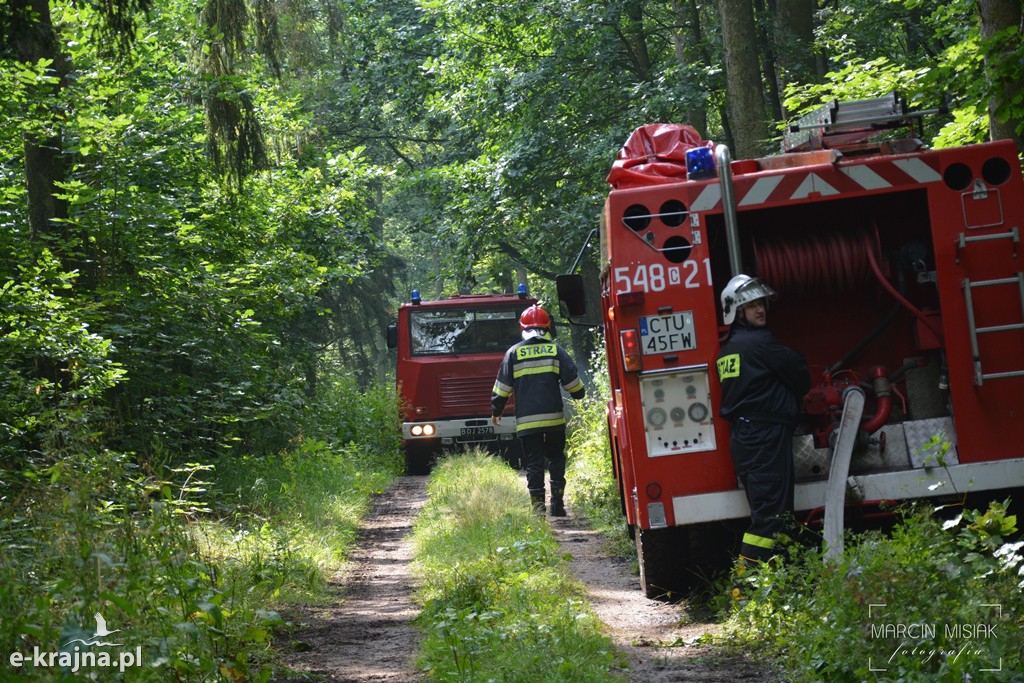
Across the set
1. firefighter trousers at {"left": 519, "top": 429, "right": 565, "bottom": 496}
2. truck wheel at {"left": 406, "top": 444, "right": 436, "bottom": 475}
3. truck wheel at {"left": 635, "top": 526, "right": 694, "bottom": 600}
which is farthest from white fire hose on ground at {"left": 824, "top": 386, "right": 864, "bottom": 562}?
truck wheel at {"left": 406, "top": 444, "right": 436, "bottom": 475}

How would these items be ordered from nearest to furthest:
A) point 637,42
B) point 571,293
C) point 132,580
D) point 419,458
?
point 132,580 < point 571,293 < point 419,458 < point 637,42

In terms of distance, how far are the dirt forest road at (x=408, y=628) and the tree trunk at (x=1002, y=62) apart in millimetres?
4103

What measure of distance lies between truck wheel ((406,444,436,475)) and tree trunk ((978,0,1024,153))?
→ 1202cm

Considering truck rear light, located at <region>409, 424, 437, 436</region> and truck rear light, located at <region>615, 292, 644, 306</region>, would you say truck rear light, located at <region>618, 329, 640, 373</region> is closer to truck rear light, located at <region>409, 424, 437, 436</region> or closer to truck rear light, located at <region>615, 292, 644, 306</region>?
truck rear light, located at <region>615, 292, 644, 306</region>

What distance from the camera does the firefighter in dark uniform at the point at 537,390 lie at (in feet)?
38.1

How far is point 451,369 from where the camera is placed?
18.5m

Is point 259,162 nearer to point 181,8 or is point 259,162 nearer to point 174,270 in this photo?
point 174,270

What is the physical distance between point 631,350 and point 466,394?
38.8 feet

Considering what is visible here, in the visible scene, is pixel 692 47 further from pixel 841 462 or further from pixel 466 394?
pixel 841 462

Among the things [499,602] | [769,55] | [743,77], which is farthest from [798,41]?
→ [499,602]

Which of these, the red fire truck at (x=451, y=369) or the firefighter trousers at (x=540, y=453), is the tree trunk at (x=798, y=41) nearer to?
the red fire truck at (x=451, y=369)

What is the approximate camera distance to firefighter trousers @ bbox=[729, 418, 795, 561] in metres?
6.55

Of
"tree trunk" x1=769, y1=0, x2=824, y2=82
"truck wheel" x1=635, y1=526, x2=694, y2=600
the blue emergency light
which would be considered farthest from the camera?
"tree trunk" x1=769, y1=0, x2=824, y2=82

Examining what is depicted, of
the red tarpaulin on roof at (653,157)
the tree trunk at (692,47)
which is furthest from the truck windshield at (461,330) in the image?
the red tarpaulin on roof at (653,157)
